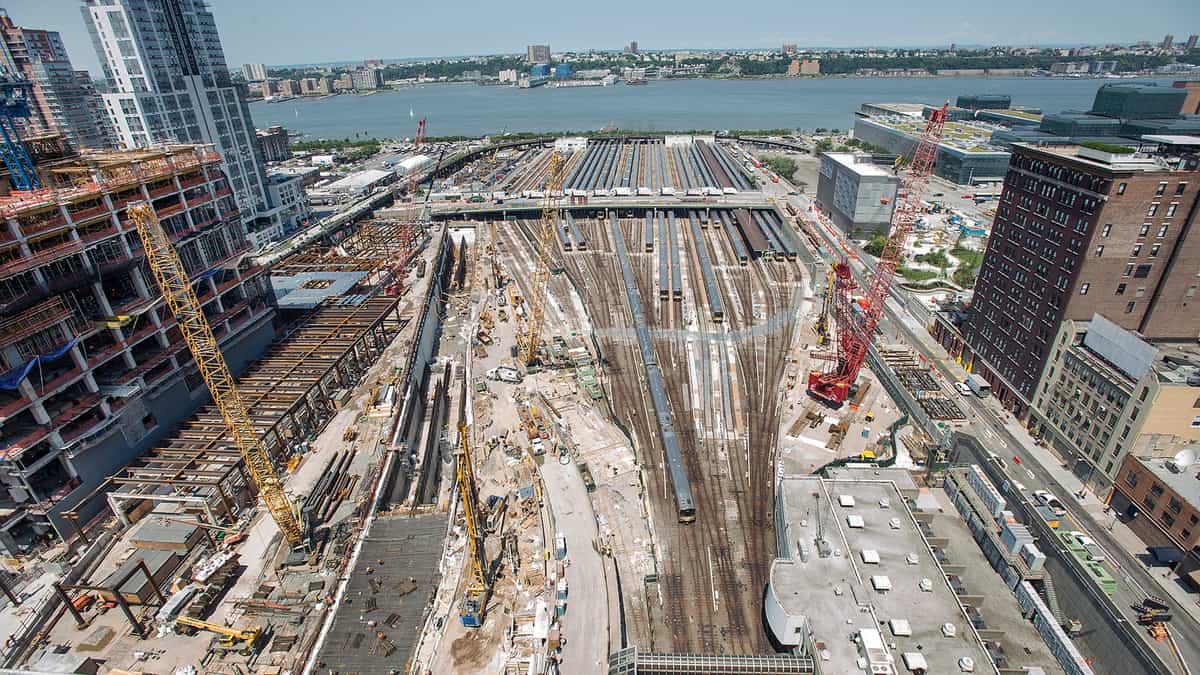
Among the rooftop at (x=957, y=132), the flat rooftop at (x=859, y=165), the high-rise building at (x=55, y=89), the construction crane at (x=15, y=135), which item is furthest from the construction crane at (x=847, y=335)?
the high-rise building at (x=55, y=89)

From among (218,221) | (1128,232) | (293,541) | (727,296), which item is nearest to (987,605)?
(1128,232)

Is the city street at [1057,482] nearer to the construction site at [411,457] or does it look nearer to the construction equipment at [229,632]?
the construction site at [411,457]

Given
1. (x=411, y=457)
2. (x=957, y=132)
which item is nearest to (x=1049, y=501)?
(x=411, y=457)

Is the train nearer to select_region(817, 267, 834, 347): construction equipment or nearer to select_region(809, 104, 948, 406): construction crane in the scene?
select_region(809, 104, 948, 406): construction crane

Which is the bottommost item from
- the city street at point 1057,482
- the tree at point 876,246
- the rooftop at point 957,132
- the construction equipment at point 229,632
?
the city street at point 1057,482

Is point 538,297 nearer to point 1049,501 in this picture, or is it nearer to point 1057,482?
point 1049,501

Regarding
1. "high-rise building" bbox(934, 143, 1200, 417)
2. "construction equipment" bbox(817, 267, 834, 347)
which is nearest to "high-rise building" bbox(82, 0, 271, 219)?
"construction equipment" bbox(817, 267, 834, 347)
